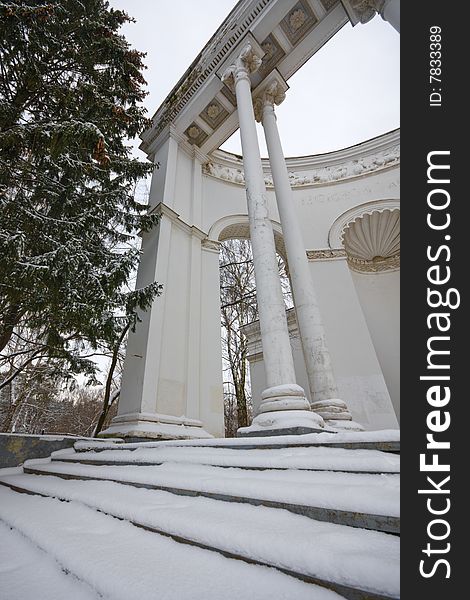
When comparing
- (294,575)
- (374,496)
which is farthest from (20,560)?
(374,496)

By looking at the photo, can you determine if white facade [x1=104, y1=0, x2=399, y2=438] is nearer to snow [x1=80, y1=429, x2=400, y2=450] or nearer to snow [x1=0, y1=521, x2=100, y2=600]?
snow [x1=80, y1=429, x2=400, y2=450]

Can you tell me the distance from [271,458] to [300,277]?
396cm

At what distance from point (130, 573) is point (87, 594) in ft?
0.39

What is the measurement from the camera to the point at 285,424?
9.87ft

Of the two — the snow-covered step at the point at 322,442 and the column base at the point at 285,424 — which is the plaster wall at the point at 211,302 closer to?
the column base at the point at 285,424

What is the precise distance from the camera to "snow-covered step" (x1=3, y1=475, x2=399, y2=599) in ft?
2.45

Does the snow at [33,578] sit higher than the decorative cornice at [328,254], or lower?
lower

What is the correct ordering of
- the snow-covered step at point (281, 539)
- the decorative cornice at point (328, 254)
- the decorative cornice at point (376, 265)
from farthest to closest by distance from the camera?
the decorative cornice at point (376, 265) → the decorative cornice at point (328, 254) → the snow-covered step at point (281, 539)

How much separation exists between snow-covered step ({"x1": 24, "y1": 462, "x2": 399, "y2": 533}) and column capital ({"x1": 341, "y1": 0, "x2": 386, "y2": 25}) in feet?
25.2

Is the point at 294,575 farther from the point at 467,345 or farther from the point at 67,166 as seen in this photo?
the point at 67,166

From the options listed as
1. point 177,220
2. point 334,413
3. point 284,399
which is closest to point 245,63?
point 177,220

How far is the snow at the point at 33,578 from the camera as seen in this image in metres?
0.85

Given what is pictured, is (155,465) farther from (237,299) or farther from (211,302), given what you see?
(237,299)

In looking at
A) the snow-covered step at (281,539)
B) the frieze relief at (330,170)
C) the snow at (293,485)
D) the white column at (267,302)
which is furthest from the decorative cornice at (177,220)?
the snow-covered step at (281,539)
